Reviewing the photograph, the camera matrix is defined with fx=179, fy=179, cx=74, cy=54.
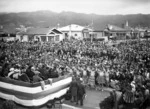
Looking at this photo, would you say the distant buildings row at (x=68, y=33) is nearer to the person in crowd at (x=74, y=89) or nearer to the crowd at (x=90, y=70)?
the crowd at (x=90, y=70)

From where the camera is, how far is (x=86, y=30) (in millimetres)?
38000

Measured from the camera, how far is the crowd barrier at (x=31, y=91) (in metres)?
6.79

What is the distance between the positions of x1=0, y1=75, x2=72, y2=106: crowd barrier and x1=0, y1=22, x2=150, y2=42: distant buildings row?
77.3 ft

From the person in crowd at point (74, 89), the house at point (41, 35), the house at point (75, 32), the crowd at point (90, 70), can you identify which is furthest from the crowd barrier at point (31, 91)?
the house at point (75, 32)

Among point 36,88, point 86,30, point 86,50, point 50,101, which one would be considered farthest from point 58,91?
point 86,30

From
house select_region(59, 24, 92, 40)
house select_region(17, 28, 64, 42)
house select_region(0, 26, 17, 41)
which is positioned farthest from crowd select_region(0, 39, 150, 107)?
house select_region(59, 24, 92, 40)

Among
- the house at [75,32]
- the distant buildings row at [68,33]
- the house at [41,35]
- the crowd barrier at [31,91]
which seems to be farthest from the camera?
the house at [75,32]

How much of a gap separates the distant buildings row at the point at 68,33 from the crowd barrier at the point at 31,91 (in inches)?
927

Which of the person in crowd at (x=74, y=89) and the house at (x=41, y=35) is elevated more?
the house at (x=41, y=35)

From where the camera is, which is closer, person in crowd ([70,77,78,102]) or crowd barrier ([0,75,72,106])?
crowd barrier ([0,75,72,106])

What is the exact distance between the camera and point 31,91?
6.75m

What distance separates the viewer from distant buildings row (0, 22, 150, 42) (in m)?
31.3

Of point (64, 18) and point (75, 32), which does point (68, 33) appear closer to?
point (75, 32)

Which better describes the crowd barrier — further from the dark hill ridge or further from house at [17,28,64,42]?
house at [17,28,64,42]
